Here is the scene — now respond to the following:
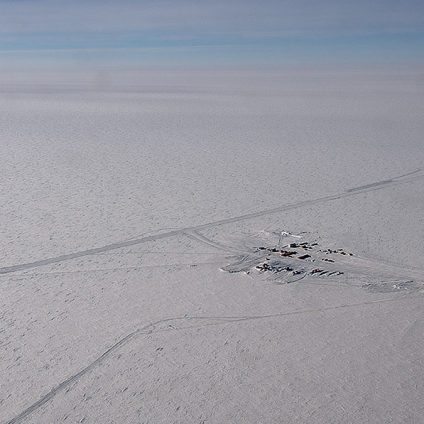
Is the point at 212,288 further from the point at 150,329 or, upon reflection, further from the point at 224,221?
the point at 224,221

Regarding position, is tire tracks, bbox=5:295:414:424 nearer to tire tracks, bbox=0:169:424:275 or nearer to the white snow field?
the white snow field

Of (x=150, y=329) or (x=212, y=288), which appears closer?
(x=150, y=329)

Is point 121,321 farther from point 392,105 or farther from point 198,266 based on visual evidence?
point 392,105

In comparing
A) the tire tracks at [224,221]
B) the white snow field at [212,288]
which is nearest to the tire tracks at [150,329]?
the white snow field at [212,288]

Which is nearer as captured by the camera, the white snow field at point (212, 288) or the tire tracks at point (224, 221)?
the white snow field at point (212, 288)

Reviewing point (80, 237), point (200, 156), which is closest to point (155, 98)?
point (200, 156)

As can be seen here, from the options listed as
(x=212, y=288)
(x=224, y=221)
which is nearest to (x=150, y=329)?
(x=212, y=288)

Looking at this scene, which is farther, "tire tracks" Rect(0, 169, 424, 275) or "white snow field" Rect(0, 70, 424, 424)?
"tire tracks" Rect(0, 169, 424, 275)

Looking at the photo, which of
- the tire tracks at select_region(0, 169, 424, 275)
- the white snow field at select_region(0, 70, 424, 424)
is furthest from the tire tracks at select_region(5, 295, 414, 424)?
the tire tracks at select_region(0, 169, 424, 275)

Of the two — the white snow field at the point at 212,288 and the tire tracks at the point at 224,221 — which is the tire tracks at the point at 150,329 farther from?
the tire tracks at the point at 224,221
